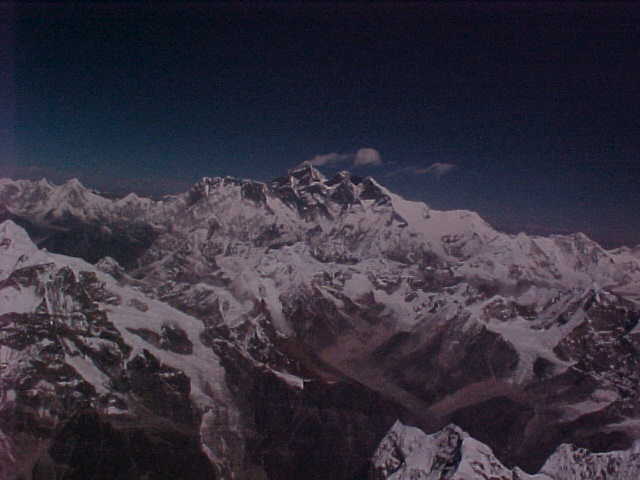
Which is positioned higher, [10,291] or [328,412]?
[10,291]

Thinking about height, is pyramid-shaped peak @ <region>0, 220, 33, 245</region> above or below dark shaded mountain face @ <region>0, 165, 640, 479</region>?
above

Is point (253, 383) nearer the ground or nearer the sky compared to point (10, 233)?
nearer the ground

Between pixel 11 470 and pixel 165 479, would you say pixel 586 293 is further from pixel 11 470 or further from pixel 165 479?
pixel 11 470

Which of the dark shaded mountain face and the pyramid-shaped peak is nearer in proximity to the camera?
the dark shaded mountain face

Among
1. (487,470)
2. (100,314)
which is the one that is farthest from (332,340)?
(487,470)

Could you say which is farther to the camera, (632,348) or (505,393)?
(632,348)

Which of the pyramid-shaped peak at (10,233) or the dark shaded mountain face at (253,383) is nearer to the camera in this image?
the dark shaded mountain face at (253,383)

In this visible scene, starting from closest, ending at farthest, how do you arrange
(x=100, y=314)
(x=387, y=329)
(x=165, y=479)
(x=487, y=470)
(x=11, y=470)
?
(x=487, y=470) → (x=11, y=470) → (x=165, y=479) → (x=100, y=314) → (x=387, y=329)

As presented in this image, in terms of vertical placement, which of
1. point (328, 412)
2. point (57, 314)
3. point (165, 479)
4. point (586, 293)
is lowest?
point (165, 479)

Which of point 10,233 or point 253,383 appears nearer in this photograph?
point 253,383

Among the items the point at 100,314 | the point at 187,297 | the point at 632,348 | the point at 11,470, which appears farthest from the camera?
the point at 187,297

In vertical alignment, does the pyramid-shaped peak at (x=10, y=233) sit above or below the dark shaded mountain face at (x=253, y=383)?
above
